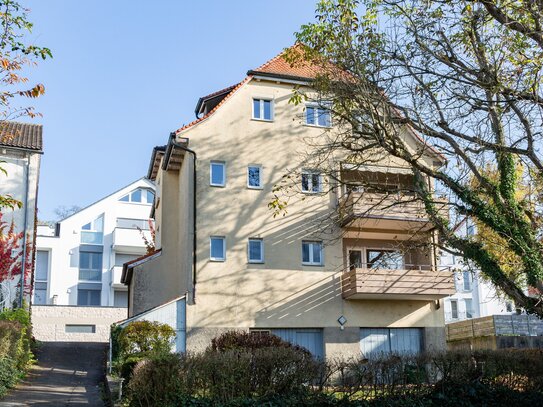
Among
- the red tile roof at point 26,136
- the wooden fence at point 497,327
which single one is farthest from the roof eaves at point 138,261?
the wooden fence at point 497,327

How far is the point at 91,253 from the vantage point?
48.3 meters

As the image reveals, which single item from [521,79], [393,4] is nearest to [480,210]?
[521,79]

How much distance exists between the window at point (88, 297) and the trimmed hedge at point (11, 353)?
85.8 ft

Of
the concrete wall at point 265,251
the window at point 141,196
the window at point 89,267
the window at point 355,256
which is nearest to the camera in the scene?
the concrete wall at point 265,251

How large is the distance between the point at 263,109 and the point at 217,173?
3.37m

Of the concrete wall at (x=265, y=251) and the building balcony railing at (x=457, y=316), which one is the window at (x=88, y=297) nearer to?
the concrete wall at (x=265, y=251)

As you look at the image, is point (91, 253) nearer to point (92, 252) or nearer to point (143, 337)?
point (92, 252)

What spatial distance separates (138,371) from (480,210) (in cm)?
853

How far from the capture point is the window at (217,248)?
24141 mm

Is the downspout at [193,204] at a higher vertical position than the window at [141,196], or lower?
lower

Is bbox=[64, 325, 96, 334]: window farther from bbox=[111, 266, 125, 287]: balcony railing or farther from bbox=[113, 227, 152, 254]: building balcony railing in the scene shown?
bbox=[113, 227, 152, 254]: building balcony railing

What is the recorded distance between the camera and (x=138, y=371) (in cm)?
1287

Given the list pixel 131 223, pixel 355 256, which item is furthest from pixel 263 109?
pixel 131 223

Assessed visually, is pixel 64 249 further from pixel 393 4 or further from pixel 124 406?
pixel 393 4
